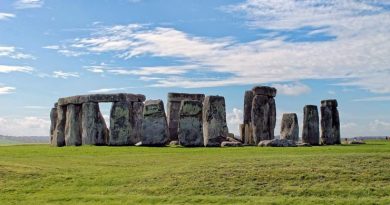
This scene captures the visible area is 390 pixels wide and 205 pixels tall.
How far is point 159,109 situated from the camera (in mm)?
32906

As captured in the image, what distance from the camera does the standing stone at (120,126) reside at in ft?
114

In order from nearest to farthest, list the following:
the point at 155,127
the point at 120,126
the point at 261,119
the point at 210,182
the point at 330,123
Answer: the point at 210,182
the point at 155,127
the point at 120,126
the point at 261,119
the point at 330,123

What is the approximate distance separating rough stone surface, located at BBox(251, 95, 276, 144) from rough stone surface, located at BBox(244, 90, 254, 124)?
67.7 inches

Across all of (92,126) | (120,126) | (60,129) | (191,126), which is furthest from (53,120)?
(191,126)

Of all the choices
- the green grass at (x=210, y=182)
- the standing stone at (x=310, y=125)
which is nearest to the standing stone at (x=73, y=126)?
the standing stone at (x=310, y=125)

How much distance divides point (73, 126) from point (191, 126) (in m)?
9.07

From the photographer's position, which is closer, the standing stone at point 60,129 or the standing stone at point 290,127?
the standing stone at point 290,127

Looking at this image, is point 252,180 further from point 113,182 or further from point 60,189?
point 60,189

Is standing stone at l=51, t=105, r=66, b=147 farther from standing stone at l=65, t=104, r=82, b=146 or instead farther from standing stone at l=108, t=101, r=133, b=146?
standing stone at l=108, t=101, r=133, b=146

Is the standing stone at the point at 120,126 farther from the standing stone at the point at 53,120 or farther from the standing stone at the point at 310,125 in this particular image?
the standing stone at the point at 310,125

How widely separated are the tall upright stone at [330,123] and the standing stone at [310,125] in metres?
0.65

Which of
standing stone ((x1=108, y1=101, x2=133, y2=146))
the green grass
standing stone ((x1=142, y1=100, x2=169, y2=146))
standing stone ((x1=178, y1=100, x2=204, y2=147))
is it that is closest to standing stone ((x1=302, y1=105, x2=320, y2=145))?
standing stone ((x1=178, y1=100, x2=204, y2=147))

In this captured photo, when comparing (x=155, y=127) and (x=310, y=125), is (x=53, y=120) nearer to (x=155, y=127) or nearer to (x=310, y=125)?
(x=155, y=127)

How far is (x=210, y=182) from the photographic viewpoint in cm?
1727
